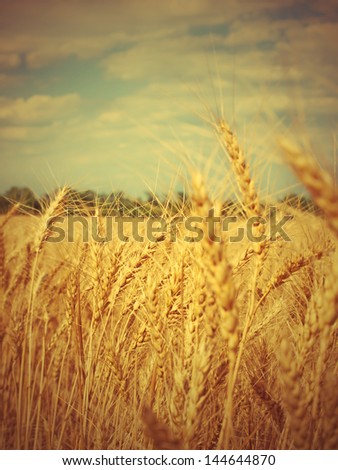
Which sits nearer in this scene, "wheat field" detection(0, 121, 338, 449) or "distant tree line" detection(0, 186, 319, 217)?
"wheat field" detection(0, 121, 338, 449)

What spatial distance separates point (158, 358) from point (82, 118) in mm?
1190

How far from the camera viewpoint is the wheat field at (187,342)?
87 centimetres

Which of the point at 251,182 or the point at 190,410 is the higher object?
the point at 251,182

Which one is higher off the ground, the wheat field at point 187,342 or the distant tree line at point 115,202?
the distant tree line at point 115,202

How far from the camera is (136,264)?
4.82 feet

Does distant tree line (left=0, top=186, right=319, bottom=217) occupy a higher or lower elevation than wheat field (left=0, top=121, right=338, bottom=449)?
higher

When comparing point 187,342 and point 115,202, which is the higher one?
point 115,202

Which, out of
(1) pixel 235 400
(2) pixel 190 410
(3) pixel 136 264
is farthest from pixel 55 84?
(1) pixel 235 400

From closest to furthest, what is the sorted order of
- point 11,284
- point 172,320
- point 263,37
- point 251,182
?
point 251,182
point 172,320
point 263,37
point 11,284

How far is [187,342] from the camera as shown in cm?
104

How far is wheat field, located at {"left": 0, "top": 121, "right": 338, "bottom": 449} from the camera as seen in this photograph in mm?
872

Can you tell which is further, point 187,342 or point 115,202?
point 115,202

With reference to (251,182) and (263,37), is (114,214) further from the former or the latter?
(263,37)
